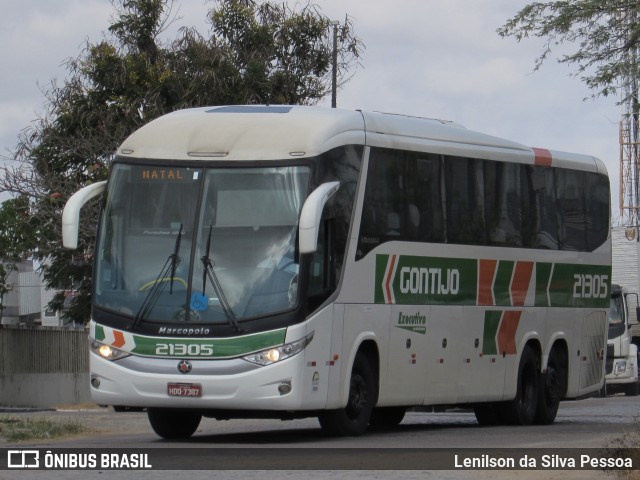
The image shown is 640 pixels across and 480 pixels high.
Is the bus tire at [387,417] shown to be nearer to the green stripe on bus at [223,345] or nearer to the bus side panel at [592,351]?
the bus side panel at [592,351]

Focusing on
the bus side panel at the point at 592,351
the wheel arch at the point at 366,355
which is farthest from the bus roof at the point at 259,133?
the bus side panel at the point at 592,351

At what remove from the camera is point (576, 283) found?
2422 centimetres

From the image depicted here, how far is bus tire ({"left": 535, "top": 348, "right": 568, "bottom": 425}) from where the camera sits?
2352 cm

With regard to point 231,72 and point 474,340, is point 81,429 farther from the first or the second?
point 231,72

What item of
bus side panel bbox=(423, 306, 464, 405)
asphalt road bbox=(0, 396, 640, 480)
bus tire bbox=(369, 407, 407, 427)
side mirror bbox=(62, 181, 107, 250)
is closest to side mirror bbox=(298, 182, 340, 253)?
asphalt road bbox=(0, 396, 640, 480)

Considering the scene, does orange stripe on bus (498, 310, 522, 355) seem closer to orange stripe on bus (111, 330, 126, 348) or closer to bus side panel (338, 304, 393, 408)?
bus side panel (338, 304, 393, 408)

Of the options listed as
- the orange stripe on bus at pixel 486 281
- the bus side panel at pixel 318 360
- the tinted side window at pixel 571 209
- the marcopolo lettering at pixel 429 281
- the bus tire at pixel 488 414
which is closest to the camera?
the bus side panel at pixel 318 360

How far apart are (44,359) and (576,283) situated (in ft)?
57.3

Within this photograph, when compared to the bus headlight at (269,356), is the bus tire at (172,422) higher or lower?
lower

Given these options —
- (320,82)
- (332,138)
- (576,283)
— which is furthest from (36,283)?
(332,138)

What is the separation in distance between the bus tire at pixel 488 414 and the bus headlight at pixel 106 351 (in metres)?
7.22

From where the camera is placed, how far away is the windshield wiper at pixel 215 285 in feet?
55.8

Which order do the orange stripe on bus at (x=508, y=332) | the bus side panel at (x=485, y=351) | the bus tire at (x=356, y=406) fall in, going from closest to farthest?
the bus tire at (x=356, y=406), the bus side panel at (x=485, y=351), the orange stripe on bus at (x=508, y=332)

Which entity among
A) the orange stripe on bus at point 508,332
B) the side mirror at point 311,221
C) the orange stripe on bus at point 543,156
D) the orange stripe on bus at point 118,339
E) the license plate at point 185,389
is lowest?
the license plate at point 185,389
